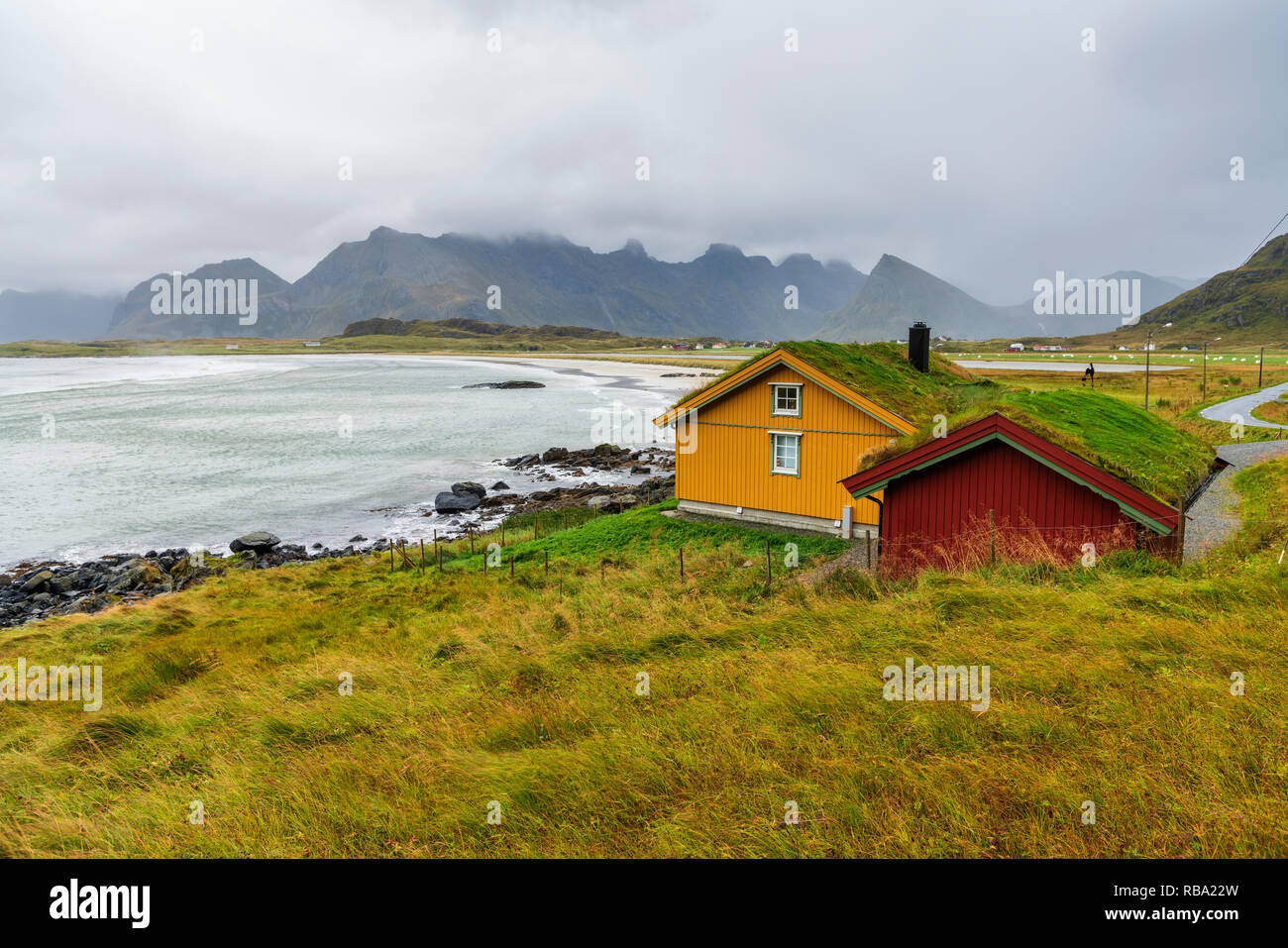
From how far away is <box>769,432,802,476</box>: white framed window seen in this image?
22.7 m

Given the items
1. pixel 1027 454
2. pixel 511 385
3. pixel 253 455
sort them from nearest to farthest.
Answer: pixel 1027 454, pixel 253 455, pixel 511 385

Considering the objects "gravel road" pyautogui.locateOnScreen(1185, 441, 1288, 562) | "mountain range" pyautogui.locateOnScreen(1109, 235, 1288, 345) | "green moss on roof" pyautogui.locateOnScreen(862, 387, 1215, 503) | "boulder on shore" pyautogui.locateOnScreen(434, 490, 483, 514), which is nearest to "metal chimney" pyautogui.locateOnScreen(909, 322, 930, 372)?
"green moss on roof" pyautogui.locateOnScreen(862, 387, 1215, 503)

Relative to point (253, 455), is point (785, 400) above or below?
above

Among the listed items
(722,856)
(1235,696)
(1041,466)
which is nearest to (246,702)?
(722,856)

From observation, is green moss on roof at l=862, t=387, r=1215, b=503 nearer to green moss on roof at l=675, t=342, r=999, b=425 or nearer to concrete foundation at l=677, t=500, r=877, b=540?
green moss on roof at l=675, t=342, r=999, b=425

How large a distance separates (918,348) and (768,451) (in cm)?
845

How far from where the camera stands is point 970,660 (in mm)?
7531

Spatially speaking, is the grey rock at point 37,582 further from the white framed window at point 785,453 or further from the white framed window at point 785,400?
the white framed window at point 785,400

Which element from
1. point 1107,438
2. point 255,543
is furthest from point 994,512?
point 255,543

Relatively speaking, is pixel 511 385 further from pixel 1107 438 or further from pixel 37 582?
pixel 1107 438

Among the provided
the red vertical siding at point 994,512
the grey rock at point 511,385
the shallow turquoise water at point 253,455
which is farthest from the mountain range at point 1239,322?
the red vertical siding at point 994,512

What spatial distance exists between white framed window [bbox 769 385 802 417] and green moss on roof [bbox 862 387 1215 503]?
484 centimetres

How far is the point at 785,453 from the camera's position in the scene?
23.1 meters
